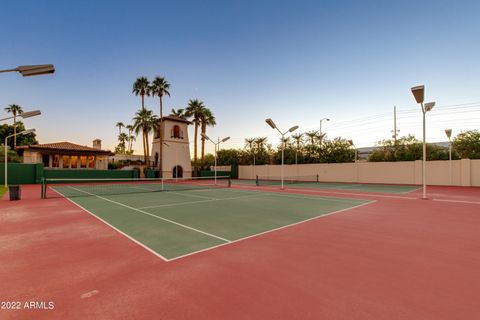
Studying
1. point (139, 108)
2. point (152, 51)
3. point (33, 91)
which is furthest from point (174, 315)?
point (139, 108)

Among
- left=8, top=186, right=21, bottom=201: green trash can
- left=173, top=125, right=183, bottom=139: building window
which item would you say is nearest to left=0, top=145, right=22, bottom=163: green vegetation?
left=173, top=125, right=183, bottom=139: building window

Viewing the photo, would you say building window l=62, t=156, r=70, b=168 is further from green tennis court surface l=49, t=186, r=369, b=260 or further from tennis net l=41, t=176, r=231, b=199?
green tennis court surface l=49, t=186, r=369, b=260

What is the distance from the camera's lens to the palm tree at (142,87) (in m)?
40.2

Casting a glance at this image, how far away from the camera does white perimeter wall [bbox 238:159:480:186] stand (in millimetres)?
25375

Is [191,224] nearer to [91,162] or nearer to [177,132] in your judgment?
[177,132]

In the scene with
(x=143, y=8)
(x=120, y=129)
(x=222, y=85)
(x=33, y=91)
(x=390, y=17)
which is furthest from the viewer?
(x=120, y=129)

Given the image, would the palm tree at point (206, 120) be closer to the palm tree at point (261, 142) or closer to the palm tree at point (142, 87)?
the palm tree at point (142, 87)

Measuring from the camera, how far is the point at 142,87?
1591 inches

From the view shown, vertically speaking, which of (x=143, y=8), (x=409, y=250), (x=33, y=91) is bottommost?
(x=409, y=250)

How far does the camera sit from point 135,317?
279cm

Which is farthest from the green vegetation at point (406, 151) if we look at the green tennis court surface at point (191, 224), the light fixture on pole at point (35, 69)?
the light fixture on pole at point (35, 69)

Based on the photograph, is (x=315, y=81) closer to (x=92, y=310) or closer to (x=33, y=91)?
(x=92, y=310)

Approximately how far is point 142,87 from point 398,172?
138 feet

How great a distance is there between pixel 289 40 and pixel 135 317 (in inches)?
901
